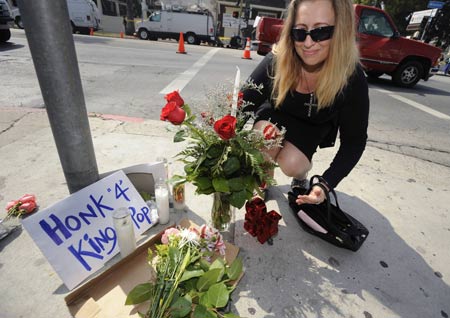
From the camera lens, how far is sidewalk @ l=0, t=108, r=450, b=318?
1290 mm

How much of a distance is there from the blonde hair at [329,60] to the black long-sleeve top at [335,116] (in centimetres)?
6

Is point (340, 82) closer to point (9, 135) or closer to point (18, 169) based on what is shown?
point (18, 169)

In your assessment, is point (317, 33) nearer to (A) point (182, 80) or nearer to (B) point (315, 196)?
(B) point (315, 196)

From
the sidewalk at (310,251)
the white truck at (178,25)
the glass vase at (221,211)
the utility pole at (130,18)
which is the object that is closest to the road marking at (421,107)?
the sidewalk at (310,251)

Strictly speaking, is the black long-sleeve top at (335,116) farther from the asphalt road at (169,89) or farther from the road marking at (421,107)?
the road marking at (421,107)

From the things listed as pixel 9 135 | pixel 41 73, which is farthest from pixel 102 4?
pixel 41 73

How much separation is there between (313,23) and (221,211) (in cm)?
117

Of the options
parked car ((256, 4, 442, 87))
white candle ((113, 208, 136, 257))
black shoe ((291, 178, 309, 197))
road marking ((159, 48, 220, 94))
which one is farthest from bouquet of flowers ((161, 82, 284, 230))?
parked car ((256, 4, 442, 87))

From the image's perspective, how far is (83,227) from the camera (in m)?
1.34

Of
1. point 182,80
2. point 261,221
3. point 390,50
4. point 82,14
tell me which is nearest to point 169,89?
point 182,80

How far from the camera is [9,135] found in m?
2.61

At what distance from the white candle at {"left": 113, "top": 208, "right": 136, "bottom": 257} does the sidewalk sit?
11.7 inches

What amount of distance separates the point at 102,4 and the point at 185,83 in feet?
73.9

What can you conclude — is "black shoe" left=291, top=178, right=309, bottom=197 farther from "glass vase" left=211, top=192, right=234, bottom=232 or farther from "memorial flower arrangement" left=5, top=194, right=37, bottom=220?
"memorial flower arrangement" left=5, top=194, right=37, bottom=220
